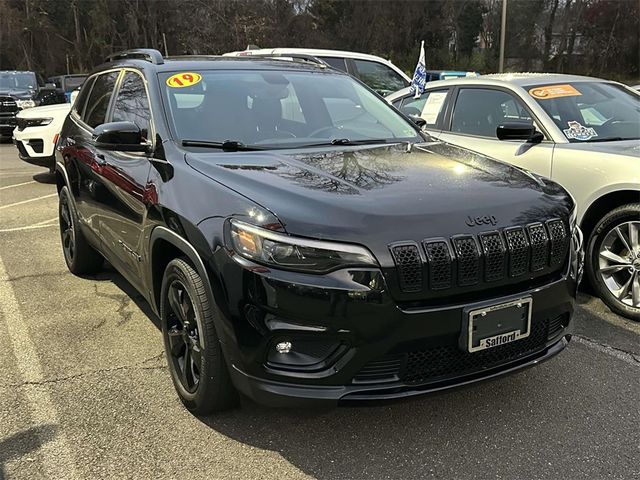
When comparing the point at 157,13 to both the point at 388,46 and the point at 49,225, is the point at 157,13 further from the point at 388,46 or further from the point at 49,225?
the point at 49,225

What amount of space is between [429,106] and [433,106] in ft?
0.22

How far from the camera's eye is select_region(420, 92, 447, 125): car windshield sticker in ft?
18.8

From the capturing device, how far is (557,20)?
3719cm

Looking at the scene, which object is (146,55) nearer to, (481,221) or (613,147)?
(481,221)

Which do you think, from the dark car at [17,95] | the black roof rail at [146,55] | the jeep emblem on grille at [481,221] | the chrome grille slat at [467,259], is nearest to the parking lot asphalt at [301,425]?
the chrome grille slat at [467,259]

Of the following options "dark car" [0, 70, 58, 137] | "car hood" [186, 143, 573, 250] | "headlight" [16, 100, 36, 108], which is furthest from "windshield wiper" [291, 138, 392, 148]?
"headlight" [16, 100, 36, 108]

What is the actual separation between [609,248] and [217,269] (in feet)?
9.74

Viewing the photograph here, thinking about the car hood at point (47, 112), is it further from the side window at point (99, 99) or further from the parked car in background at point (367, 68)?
the side window at point (99, 99)

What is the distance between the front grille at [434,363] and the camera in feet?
7.65

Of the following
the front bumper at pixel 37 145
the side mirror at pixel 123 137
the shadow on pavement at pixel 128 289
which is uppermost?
the side mirror at pixel 123 137

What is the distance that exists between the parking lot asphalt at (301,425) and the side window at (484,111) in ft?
6.67

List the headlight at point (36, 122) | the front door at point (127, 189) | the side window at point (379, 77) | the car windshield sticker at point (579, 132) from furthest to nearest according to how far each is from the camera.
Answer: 1. the side window at point (379, 77)
2. the headlight at point (36, 122)
3. the car windshield sticker at point (579, 132)
4. the front door at point (127, 189)

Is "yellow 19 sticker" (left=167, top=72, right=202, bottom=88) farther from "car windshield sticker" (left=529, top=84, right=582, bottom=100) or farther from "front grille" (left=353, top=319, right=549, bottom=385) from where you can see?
"car windshield sticker" (left=529, top=84, right=582, bottom=100)

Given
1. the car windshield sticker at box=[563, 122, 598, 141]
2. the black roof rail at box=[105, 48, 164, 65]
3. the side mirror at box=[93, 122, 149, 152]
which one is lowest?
the car windshield sticker at box=[563, 122, 598, 141]
